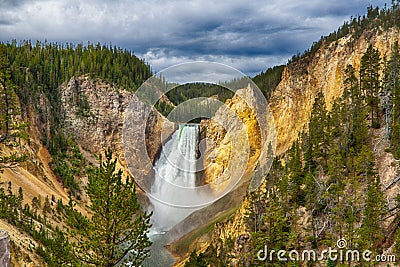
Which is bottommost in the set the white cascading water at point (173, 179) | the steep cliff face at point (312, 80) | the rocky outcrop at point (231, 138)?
the white cascading water at point (173, 179)

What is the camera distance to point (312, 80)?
5294 cm

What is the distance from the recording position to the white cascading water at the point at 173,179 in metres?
53.1

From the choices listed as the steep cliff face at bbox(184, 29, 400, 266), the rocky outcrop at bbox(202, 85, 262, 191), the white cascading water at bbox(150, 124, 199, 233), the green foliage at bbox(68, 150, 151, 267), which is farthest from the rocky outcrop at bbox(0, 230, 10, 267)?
the white cascading water at bbox(150, 124, 199, 233)

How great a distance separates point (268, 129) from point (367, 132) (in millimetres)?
24378

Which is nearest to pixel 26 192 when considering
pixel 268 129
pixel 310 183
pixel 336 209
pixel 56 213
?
pixel 56 213

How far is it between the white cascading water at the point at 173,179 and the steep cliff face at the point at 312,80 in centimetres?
1256

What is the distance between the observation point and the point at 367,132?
101 ft

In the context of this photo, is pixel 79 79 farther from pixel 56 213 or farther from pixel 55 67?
pixel 56 213

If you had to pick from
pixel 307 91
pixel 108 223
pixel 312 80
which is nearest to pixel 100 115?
pixel 307 91

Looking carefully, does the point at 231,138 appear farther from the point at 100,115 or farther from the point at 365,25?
the point at 100,115

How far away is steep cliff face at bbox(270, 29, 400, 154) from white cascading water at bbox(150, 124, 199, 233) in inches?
495

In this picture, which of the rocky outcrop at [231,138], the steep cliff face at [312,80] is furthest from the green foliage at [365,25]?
the rocky outcrop at [231,138]

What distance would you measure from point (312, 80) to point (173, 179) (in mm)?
24158

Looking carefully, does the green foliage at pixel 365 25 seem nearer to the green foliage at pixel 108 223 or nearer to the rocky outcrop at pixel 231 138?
the rocky outcrop at pixel 231 138
